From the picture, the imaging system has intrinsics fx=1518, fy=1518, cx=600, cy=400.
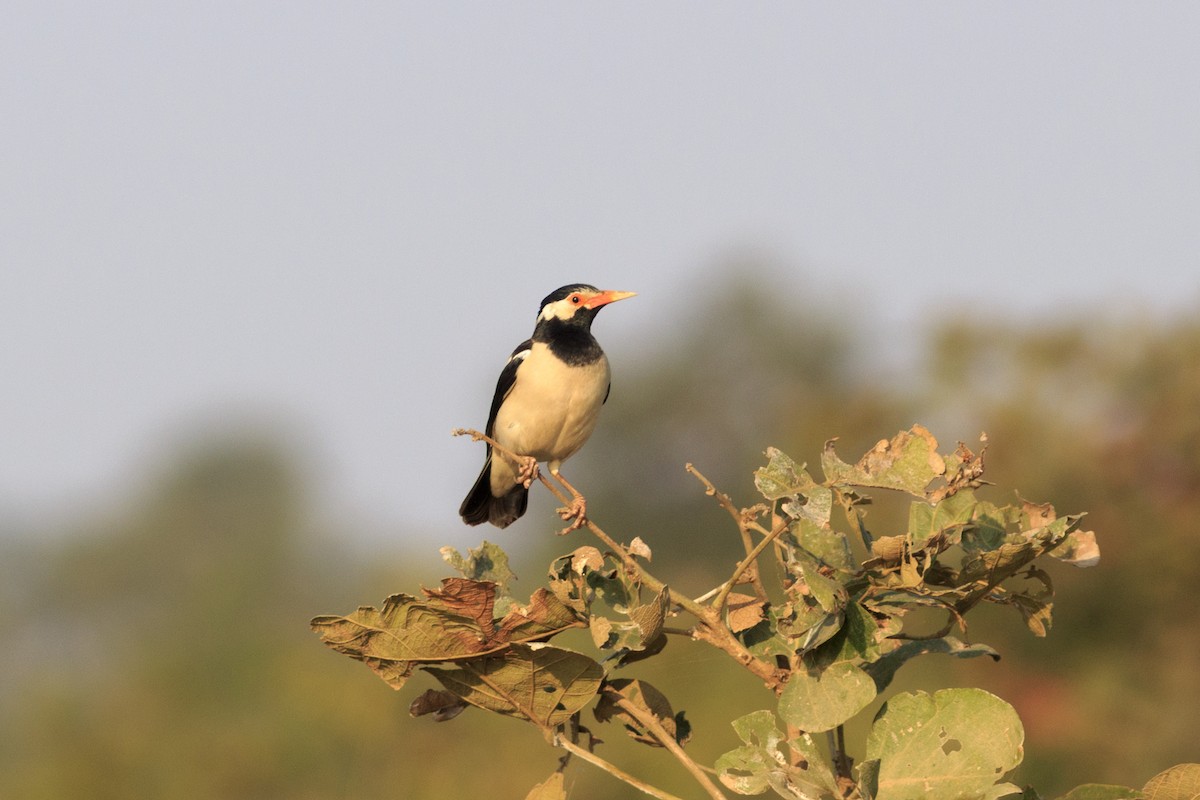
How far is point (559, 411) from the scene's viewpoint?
5.65m

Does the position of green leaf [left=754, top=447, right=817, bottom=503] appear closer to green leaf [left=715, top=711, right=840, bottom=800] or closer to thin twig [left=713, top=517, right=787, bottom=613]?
thin twig [left=713, top=517, right=787, bottom=613]

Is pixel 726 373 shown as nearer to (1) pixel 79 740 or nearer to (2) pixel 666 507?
(2) pixel 666 507

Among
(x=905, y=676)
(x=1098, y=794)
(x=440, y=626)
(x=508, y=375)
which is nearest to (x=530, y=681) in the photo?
(x=440, y=626)

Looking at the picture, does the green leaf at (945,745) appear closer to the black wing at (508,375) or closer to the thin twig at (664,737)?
the thin twig at (664,737)

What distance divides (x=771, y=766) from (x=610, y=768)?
213mm

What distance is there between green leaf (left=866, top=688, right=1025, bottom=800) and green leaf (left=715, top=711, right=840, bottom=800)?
0.30 feet

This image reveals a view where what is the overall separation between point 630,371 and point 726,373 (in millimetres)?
3263

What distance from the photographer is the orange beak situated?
19.3ft

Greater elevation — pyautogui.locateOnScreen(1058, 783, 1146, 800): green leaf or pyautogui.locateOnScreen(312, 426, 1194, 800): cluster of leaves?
pyautogui.locateOnScreen(312, 426, 1194, 800): cluster of leaves

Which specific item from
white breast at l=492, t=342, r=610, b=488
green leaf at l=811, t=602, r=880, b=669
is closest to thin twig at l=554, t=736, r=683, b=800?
green leaf at l=811, t=602, r=880, b=669

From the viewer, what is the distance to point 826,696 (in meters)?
1.91

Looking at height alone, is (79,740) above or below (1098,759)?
below

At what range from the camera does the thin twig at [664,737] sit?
1.88 metres

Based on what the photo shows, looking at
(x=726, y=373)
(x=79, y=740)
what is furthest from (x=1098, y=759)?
(x=726, y=373)
